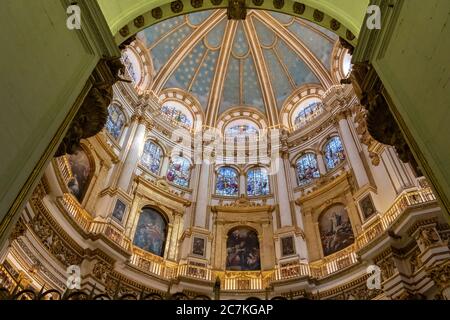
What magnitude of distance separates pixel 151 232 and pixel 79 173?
477 cm

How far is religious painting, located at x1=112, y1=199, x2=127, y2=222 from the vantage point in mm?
16750

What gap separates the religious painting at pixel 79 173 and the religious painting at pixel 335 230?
11756mm

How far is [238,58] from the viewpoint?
28984 millimetres

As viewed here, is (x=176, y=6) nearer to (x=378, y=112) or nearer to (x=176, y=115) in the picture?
(x=378, y=112)

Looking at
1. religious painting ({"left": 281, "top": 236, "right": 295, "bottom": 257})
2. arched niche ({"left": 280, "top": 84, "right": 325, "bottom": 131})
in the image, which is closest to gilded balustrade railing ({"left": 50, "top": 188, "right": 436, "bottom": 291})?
religious painting ({"left": 281, "top": 236, "right": 295, "bottom": 257})

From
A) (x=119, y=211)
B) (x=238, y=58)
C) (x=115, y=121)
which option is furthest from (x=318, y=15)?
(x=238, y=58)

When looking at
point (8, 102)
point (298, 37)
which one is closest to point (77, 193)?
point (8, 102)

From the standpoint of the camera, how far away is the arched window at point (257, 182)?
22703 millimetres

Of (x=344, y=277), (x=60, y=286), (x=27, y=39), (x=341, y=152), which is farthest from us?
(x=341, y=152)

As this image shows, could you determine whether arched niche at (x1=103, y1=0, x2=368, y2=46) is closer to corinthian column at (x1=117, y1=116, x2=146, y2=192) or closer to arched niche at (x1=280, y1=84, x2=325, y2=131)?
corinthian column at (x1=117, y1=116, x2=146, y2=192)

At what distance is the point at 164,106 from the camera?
2666 centimetres

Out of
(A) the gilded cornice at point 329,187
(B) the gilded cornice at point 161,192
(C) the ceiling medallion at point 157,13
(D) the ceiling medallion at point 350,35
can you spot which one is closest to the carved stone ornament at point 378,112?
(D) the ceiling medallion at point 350,35
